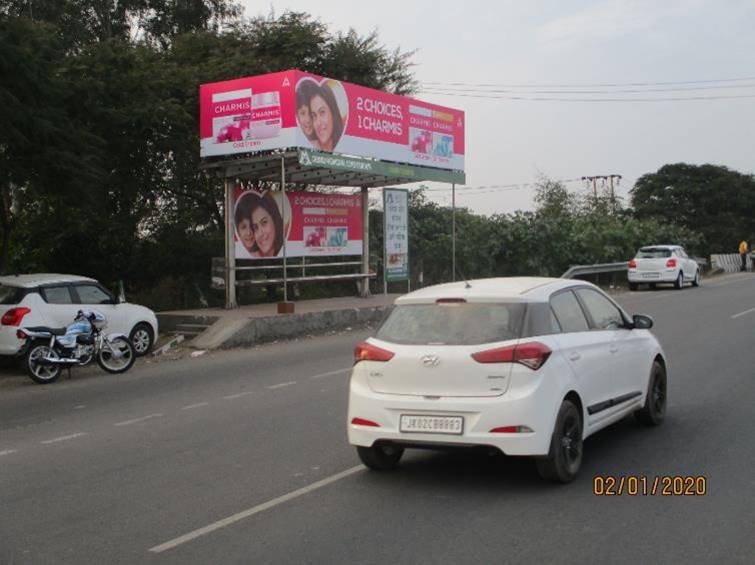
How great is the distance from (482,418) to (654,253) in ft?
84.8

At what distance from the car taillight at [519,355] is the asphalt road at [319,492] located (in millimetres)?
945

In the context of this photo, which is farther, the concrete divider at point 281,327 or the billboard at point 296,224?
the billboard at point 296,224

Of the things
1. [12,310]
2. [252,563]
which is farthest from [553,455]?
[12,310]

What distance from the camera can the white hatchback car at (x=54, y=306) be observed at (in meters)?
13.2

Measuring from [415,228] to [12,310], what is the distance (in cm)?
1682

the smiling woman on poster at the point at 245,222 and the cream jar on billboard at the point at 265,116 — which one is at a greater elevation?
the cream jar on billboard at the point at 265,116

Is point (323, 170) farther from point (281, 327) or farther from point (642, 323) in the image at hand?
point (642, 323)

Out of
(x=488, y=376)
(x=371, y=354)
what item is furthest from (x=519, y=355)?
(x=371, y=354)

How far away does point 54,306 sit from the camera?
13.8 m

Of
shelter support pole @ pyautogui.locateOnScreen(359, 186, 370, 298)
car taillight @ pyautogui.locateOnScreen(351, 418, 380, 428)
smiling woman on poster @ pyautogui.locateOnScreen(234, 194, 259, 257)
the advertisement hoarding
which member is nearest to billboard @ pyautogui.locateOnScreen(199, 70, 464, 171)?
smiling woman on poster @ pyautogui.locateOnScreen(234, 194, 259, 257)

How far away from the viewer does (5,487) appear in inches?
264

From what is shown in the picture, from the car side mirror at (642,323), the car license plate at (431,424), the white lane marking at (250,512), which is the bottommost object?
the white lane marking at (250,512)

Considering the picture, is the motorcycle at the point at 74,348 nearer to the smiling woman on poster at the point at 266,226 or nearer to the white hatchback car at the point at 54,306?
the white hatchback car at the point at 54,306
